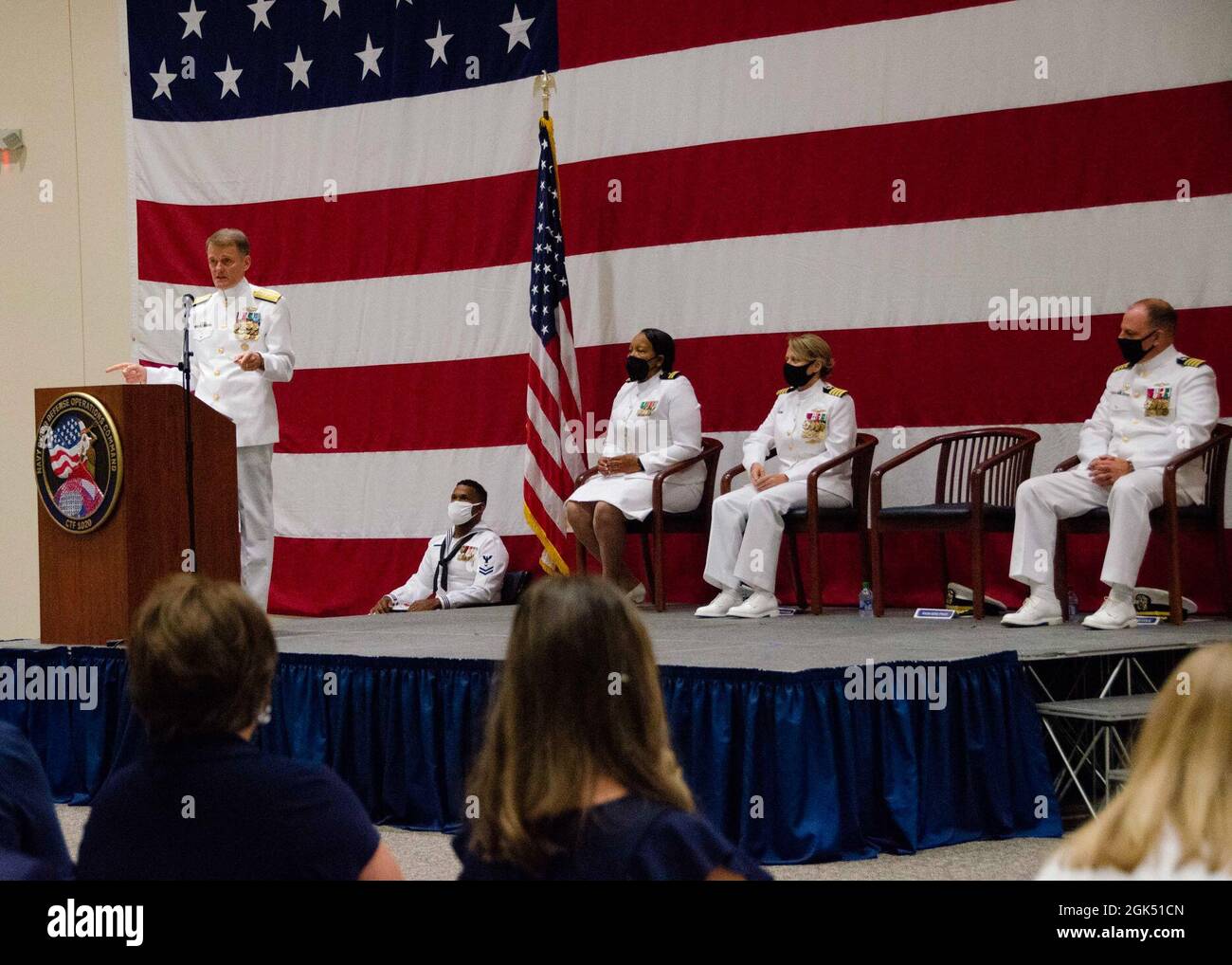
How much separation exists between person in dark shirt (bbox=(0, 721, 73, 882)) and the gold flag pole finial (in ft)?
17.8

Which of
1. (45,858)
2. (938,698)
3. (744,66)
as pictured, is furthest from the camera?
(744,66)

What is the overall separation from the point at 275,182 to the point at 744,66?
8.63ft

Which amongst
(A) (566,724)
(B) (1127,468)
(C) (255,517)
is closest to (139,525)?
(C) (255,517)

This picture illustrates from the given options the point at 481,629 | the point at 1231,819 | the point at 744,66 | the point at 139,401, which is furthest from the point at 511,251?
the point at 1231,819

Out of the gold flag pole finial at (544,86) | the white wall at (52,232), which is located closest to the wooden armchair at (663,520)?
the gold flag pole finial at (544,86)

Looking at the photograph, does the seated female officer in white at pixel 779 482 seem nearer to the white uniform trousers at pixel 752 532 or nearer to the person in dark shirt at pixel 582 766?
the white uniform trousers at pixel 752 532

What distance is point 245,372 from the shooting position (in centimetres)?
518

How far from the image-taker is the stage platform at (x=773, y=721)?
140 inches

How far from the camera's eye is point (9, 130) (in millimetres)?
7926

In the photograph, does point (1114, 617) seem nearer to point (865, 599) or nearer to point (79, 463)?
point (865, 599)

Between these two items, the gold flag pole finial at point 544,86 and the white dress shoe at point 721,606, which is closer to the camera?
the white dress shoe at point 721,606

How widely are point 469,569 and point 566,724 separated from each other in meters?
5.33

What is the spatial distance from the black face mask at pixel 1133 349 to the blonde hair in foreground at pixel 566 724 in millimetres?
3932

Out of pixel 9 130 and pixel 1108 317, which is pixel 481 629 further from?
pixel 9 130
